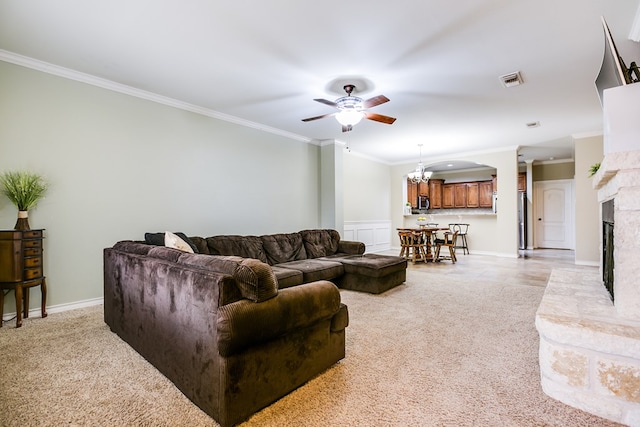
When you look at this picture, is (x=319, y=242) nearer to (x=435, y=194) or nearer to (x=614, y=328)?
(x=614, y=328)

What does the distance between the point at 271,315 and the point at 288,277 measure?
1904 mm

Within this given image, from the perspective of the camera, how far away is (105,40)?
2775 mm

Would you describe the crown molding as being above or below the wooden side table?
above

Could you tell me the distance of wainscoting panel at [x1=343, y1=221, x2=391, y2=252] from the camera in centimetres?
750

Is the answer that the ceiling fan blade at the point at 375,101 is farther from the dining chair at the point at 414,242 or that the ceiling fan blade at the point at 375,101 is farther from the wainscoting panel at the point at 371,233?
the wainscoting panel at the point at 371,233

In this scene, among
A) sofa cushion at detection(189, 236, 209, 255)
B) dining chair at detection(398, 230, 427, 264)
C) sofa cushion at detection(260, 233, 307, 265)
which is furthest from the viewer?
dining chair at detection(398, 230, 427, 264)

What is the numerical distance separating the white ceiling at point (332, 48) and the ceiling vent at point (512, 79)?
0.23ft

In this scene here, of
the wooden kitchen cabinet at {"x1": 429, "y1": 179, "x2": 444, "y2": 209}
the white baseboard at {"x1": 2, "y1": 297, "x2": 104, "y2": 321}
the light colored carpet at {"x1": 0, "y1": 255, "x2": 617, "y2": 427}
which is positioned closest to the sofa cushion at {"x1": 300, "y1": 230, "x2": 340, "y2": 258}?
the light colored carpet at {"x1": 0, "y1": 255, "x2": 617, "y2": 427}

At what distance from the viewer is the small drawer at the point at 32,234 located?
2762 millimetres

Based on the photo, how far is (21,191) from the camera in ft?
9.45

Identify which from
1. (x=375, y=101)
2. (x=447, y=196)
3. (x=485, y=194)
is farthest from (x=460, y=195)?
(x=375, y=101)

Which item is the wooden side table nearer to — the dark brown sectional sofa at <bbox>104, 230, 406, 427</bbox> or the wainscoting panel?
the dark brown sectional sofa at <bbox>104, 230, 406, 427</bbox>

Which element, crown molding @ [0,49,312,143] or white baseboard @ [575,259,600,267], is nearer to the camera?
crown molding @ [0,49,312,143]

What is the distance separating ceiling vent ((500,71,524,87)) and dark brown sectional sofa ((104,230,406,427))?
3373 millimetres
